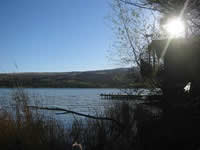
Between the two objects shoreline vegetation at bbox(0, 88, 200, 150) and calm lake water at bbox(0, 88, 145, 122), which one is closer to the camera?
shoreline vegetation at bbox(0, 88, 200, 150)

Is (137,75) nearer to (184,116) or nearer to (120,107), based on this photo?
(120,107)

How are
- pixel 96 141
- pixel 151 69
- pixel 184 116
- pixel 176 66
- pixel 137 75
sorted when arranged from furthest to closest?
pixel 137 75
pixel 151 69
pixel 176 66
pixel 96 141
pixel 184 116

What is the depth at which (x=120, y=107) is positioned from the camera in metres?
7.97

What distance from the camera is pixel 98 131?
667 cm

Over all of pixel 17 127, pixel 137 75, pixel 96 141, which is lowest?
pixel 96 141

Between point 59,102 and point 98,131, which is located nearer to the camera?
point 98,131

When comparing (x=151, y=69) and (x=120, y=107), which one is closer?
(x=120, y=107)

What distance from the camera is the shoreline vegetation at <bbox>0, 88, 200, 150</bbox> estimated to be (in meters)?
5.28

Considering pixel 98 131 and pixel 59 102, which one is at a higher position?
pixel 98 131

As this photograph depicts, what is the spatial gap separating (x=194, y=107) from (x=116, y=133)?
2.39 meters

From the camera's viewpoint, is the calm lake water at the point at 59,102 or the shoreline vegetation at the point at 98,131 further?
the calm lake water at the point at 59,102

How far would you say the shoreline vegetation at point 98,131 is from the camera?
528 centimetres

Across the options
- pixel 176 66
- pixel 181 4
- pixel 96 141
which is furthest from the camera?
pixel 176 66

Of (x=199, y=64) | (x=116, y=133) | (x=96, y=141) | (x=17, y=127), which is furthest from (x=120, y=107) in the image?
(x=17, y=127)
